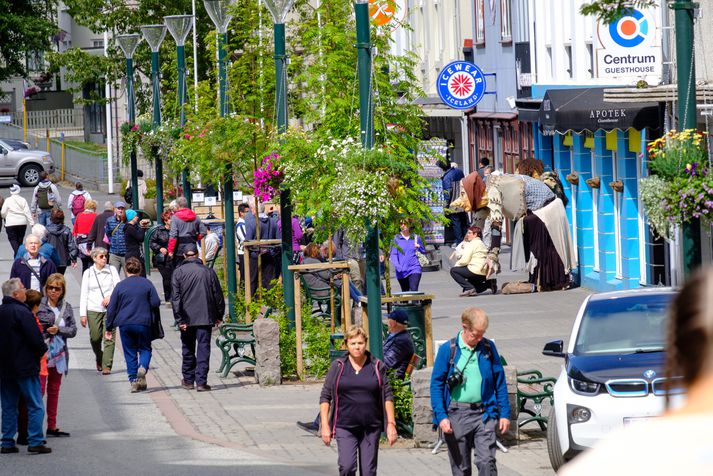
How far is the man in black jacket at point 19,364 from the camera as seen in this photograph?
12.0 m

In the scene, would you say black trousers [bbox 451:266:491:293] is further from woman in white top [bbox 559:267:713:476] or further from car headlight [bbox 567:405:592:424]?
woman in white top [bbox 559:267:713:476]

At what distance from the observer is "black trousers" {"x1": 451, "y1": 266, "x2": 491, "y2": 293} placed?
24656 mm

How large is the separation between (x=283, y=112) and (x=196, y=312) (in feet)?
8.63

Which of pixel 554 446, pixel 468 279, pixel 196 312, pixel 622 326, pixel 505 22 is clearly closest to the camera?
pixel 554 446

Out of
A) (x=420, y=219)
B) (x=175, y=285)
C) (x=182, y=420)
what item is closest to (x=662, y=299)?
(x=420, y=219)

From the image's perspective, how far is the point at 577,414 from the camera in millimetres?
10227

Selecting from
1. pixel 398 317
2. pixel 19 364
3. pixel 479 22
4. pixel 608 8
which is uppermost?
pixel 479 22

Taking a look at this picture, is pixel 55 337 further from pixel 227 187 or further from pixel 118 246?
pixel 118 246

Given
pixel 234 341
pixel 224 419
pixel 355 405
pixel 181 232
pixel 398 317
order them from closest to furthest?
pixel 355 405 < pixel 398 317 < pixel 224 419 < pixel 234 341 < pixel 181 232

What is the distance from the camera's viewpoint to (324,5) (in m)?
15.5

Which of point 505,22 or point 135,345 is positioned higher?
point 505,22

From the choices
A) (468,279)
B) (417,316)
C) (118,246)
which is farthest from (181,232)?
(417,316)

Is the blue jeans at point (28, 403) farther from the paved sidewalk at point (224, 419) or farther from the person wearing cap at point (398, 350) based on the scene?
the person wearing cap at point (398, 350)

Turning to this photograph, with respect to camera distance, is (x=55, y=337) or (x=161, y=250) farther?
(x=161, y=250)
